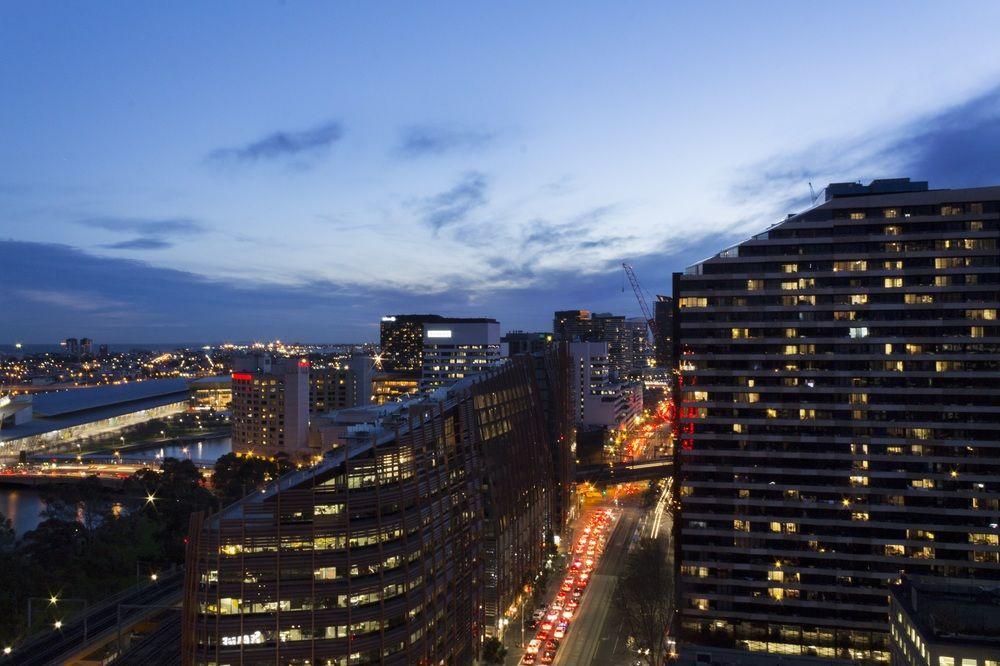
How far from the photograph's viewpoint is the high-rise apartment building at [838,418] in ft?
202

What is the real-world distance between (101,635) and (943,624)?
215 ft

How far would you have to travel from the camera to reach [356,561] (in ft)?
140

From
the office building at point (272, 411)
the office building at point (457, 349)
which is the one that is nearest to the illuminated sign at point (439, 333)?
the office building at point (457, 349)

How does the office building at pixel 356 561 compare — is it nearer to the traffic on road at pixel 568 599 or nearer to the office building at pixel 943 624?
the traffic on road at pixel 568 599

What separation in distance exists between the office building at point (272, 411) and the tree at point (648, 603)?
10163cm

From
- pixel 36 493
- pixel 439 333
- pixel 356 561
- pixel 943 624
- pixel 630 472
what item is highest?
pixel 439 333

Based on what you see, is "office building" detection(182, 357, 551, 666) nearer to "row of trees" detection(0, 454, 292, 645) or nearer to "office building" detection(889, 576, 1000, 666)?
"row of trees" detection(0, 454, 292, 645)

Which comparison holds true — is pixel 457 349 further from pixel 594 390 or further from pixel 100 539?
pixel 100 539

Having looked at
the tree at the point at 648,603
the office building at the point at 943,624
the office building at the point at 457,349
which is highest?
the office building at the point at 457,349

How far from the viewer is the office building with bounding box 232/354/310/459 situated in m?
157

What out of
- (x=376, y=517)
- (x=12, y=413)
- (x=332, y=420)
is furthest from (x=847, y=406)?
(x=12, y=413)

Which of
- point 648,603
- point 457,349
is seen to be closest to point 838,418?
point 648,603

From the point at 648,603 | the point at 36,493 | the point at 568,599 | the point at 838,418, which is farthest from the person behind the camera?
the point at 36,493

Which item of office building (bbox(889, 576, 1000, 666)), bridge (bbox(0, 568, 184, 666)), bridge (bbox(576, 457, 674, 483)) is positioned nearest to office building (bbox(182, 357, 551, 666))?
bridge (bbox(0, 568, 184, 666))
